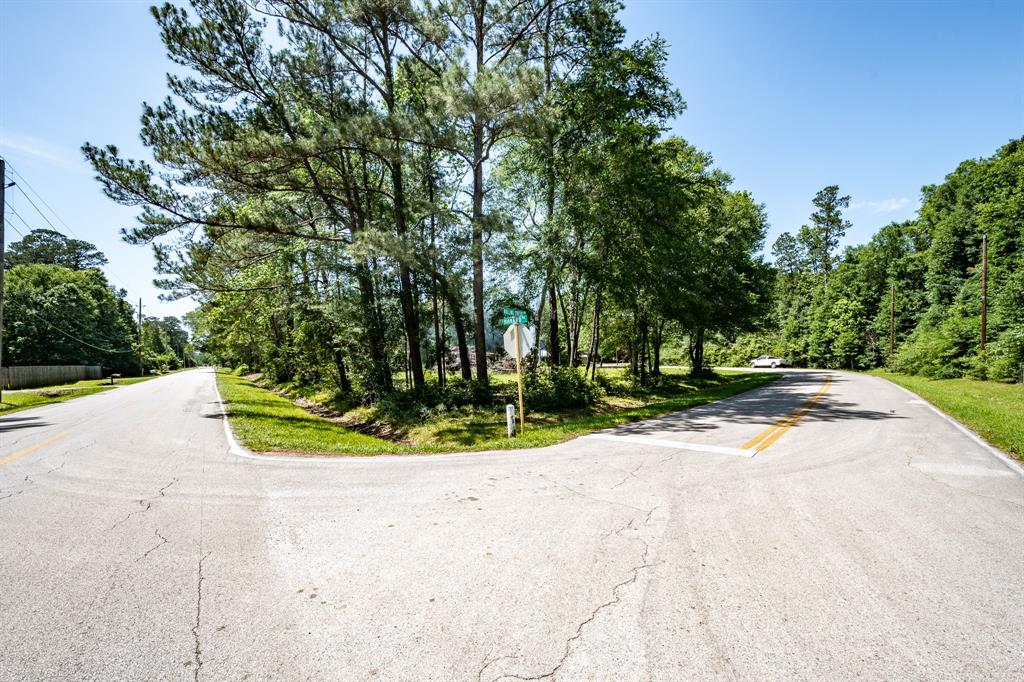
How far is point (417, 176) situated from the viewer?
1688cm

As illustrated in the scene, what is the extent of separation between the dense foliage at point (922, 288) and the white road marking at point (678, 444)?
82.8ft

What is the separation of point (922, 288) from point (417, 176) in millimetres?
45994

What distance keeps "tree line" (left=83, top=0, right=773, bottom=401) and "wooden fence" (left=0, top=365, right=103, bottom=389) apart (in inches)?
959

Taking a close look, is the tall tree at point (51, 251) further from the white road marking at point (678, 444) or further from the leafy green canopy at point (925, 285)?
the leafy green canopy at point (925, 285)

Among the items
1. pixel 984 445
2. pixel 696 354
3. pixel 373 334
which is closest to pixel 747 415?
pixel 984 445

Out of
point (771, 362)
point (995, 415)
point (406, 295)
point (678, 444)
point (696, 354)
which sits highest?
point (406, 295)

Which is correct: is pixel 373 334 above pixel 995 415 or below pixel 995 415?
above

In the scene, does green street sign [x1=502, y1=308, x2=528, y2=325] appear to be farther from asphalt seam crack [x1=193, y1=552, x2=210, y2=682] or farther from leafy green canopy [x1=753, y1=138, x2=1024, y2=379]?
leafy green canopy [x1=753, y1=138, x2=1024, y2=379]

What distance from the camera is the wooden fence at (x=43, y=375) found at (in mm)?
28906

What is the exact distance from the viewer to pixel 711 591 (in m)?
3.06

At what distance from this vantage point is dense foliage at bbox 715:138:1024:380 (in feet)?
83.1

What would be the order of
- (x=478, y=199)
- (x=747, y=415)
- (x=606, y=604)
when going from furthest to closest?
(x=478, y=199)
(x=747, y=415)
(x=606, y=604)

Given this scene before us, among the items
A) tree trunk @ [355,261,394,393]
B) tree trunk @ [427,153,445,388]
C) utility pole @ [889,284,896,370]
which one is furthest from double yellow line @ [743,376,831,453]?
utility pole @ [889,284,896,370]

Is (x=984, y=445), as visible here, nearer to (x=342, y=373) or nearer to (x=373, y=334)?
(x=373, y=334)
